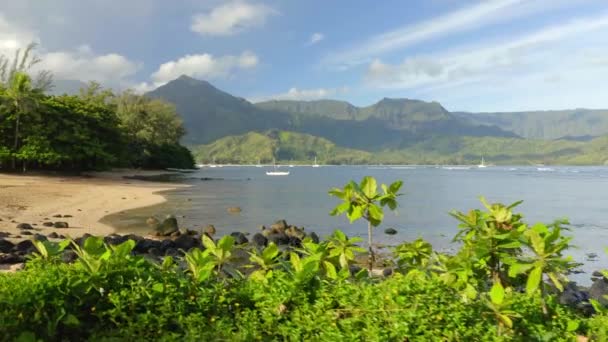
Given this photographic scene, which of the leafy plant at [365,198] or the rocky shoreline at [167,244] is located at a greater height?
the leafy plant at [365,198]

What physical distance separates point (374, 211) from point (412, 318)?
78.2 inches

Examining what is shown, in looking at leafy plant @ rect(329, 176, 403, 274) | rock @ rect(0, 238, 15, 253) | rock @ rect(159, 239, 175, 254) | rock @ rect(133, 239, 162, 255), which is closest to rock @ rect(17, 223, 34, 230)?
rock @ rect(0, 238, 15, 253)

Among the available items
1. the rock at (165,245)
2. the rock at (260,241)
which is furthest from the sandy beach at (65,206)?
the rock at (260,241)

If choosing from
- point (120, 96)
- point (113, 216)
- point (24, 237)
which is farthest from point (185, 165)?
point (24, 237)

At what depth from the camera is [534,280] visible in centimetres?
430

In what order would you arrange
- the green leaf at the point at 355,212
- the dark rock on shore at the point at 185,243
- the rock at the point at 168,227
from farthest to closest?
1. the rock at the point at 168,227
2. the dark rock on shore at the point at 185,243
3. the green leaf at the point at 355,212

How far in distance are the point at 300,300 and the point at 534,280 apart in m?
2.10

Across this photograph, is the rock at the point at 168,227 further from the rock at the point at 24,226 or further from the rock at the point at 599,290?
the rock at the point at 599,290

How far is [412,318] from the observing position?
400 cm

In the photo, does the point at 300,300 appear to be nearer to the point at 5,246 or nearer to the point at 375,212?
the point at 375,212

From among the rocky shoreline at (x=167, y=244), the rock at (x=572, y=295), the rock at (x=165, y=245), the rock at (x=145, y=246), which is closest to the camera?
the rock at (x=572, y=295)

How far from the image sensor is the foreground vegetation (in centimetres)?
398

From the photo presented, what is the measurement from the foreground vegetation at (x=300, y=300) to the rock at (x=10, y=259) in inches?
411

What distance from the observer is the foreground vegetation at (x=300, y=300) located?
398cm
